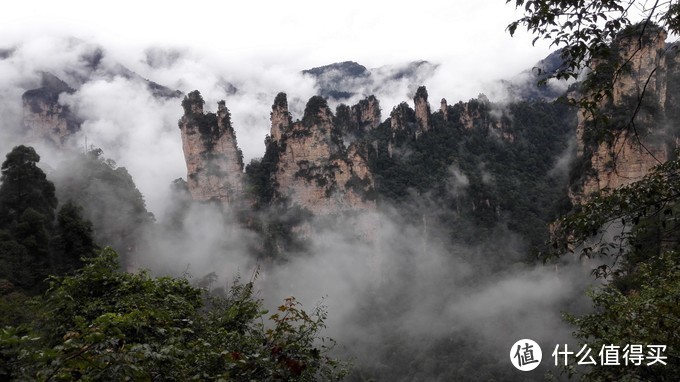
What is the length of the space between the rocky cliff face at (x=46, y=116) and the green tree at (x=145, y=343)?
220 ft

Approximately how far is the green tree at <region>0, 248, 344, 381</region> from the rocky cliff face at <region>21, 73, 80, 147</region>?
67.2m

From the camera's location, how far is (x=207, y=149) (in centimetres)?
4866

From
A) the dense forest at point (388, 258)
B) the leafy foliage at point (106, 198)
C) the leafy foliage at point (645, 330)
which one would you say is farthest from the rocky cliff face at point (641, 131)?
the leafy foliage at point (106, 198)

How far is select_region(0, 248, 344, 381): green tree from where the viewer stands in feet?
12.4

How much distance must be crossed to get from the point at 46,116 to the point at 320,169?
43.2 m

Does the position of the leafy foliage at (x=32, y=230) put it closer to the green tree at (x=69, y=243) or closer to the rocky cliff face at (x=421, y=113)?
the green tree at (x=69, y=243)

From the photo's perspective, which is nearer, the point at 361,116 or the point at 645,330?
the point at 645,330

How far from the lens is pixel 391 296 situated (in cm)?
4950

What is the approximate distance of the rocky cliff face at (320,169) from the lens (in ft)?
164

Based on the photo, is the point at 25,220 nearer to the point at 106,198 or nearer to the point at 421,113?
the point at 106,198

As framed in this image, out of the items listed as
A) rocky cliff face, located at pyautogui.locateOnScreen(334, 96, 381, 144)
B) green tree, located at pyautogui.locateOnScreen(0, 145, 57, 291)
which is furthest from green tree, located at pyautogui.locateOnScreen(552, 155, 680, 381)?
rocky cliff face, located at pyautogui.locateOnScreen(334, 96, 381, 144)

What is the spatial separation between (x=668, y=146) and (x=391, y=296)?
28495mm

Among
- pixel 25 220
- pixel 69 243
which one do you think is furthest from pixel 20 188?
pixel 69 243

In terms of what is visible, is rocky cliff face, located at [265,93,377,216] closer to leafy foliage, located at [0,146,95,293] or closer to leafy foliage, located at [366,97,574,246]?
leafy foliage, located at [366,97,574,246]
